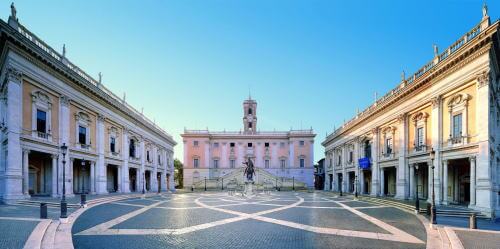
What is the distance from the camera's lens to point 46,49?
24.3 metres

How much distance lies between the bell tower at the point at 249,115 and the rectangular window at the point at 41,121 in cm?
5206

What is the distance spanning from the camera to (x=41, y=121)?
77.5ft

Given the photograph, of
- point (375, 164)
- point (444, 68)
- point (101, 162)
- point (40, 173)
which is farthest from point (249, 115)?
point (444, 68)

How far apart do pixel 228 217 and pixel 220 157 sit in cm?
5293

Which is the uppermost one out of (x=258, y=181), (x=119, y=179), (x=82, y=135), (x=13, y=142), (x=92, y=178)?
(x=82, y=135)

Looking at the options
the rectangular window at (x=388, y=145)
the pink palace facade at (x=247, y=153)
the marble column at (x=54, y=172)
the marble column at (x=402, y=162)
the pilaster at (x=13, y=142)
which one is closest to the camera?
the pilaster at (x=13, y=142)

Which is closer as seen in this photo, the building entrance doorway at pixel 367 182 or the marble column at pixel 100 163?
the marble column at pixel 100 163

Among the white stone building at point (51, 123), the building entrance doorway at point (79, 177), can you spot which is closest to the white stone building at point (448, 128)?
the white stone building at point (51, 123)

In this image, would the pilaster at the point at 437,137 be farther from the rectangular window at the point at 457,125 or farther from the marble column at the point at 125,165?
the marble column at the point at 125,165

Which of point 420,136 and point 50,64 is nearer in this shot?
point 50,64

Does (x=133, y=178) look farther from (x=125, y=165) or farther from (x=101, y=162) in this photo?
(x=101, y=162)

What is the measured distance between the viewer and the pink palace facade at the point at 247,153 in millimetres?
68125

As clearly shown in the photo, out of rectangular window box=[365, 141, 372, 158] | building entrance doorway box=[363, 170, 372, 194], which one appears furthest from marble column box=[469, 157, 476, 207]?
building entrance doorway box=[363, 170, 372, 194]

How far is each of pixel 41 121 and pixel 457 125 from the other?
109 feet
